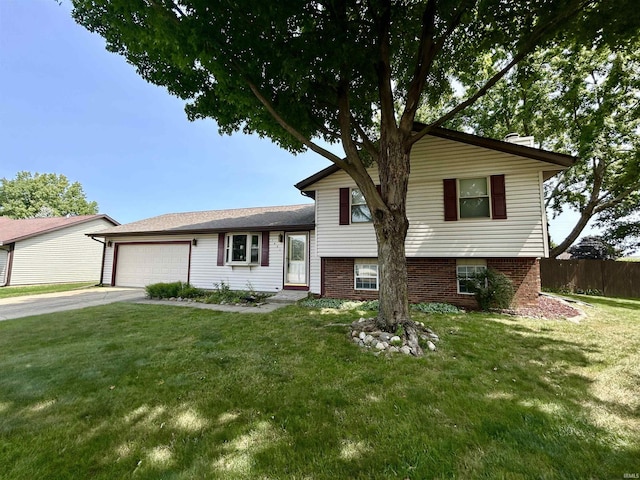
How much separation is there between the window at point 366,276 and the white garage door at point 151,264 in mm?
7992

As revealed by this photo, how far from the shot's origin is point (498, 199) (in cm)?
796

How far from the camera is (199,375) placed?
3.54m

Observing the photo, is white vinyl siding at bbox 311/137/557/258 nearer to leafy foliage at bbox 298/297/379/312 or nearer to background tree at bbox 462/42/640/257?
leafy foliage at bbox 298/297/379/312

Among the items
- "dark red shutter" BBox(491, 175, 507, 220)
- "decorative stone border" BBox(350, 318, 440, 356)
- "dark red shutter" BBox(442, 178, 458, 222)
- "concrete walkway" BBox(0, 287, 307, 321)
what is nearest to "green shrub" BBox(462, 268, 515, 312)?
"dark red shutter" BBox(491, 175, 507, 220)

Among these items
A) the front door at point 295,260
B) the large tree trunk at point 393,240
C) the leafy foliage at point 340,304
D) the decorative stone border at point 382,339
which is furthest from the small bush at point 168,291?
the large tree trunk at point 393,240

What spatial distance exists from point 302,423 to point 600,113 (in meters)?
17.8

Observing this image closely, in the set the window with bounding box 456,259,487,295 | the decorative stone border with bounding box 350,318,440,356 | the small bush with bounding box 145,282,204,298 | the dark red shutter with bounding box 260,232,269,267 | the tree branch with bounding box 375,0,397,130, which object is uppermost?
the tree branch with bounding box 375,0,397,130

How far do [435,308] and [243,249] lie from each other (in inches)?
306

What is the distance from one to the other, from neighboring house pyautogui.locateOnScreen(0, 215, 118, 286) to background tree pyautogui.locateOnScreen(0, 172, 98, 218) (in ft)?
54.1

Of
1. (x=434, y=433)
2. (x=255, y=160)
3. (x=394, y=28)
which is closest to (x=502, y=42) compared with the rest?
(x=394, y=28)

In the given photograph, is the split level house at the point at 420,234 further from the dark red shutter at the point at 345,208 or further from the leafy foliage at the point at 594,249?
the leafy foliage at the point at 594,249

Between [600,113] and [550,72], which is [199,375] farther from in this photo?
[550,72]

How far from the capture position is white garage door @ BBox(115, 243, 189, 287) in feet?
41.4

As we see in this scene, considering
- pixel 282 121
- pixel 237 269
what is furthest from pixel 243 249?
pixel 282 121
